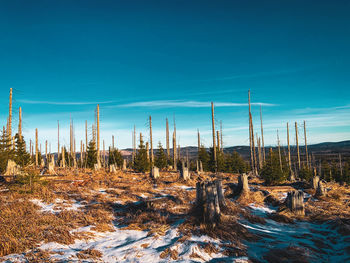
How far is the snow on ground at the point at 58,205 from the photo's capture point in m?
8.00

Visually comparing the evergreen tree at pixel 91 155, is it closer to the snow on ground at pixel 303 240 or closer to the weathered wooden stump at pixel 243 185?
the weathered wooden stump at pixel 243 185

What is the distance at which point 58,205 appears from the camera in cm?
848

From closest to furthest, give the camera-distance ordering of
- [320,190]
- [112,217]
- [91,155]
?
[112,217] → [320,190] → [91,155]

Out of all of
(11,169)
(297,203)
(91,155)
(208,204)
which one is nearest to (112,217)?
(208,204)

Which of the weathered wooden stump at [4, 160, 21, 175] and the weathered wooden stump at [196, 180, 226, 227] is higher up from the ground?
the weathered wooden stump at [4, 160, 21, 175]

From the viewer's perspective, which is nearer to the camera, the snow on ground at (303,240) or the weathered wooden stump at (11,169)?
the snow on ground at (303,240)

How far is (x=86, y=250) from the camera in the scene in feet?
16.0

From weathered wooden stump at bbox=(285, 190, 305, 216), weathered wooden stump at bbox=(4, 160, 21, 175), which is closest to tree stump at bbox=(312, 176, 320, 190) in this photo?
weathered wooden stump at bbox=(285, 190, 305, 216)

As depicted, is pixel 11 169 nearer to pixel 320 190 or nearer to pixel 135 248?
pixel 135 248

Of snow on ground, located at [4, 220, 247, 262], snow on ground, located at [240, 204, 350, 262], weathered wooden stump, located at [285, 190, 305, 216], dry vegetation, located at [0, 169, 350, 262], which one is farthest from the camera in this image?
weathered wooden stump, located at [285, 190, 305, 216]

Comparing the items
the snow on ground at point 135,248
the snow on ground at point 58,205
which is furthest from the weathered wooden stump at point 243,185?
the snow on ground at point 58,205

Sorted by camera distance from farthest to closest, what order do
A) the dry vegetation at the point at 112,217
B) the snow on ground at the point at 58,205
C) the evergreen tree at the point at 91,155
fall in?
the evergreen tree at the point at 91,155
the snow on ground at the point at 58,205
the dry vegetation at the point at 112,217

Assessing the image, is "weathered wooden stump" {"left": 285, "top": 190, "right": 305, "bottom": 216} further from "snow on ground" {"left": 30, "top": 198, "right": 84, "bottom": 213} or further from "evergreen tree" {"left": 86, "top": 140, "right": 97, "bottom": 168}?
"evergreen tree" {"left": 86, "top": 140, "right": 97, "bottom": 168}

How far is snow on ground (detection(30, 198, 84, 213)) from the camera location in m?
8.00
